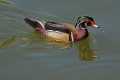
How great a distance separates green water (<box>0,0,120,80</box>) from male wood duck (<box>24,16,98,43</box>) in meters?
0.17

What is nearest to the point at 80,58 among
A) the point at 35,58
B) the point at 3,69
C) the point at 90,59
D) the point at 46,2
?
the point at 90,59

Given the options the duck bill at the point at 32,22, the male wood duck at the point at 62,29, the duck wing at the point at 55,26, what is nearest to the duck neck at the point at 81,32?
the male wood duck at the point at 62,29

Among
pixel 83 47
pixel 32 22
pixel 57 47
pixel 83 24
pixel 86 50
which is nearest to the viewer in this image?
pixel 57 47

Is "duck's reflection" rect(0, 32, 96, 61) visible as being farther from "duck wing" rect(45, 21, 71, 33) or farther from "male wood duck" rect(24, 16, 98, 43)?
"duck wing" rect(45, 21, 71, 33)

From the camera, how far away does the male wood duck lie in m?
9.91

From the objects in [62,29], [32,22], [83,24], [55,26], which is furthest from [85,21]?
Answer: [32,22]

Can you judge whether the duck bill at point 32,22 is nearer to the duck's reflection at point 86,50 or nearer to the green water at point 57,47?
the green water at point 57,47

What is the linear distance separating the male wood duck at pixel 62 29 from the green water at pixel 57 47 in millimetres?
167

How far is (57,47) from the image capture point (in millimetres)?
9562

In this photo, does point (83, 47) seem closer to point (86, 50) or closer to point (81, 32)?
point (86, 50)

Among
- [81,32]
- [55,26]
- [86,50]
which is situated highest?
[55,26]

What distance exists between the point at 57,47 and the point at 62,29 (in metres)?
0.48

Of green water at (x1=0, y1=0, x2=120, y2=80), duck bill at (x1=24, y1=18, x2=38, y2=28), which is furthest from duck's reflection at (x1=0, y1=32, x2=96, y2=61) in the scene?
duck bill at (x1=24, y1=18, x2=38, y2=28)

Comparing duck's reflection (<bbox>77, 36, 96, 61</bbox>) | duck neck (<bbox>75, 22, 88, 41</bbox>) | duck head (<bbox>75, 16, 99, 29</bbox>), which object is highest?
duck head (<bbox>75, 16, 99, 29</bbox>)
